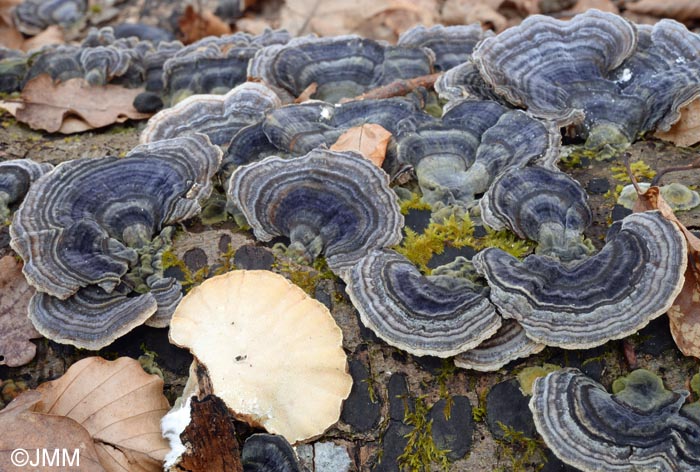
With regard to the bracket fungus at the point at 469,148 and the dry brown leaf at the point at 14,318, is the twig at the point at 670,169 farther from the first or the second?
the dry brown leaf at the point at 14,318

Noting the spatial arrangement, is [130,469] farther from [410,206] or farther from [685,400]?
[685,400]

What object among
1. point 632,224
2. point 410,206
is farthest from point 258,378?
point 632,224

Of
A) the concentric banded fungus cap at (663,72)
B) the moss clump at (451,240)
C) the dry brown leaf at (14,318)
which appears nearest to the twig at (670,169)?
the concentric banded fungus cap at (663,72)

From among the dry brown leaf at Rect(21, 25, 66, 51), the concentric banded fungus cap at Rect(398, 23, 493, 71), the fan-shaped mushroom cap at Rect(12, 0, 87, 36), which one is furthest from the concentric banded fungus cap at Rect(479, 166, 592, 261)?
the fan-shaped mushroom cap at Rect(12, 0, 87, 36)

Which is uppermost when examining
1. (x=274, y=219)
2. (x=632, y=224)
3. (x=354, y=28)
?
(x=632, y=224)

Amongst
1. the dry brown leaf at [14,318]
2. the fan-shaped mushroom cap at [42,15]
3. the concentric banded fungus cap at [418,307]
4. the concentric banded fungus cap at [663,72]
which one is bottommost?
the fan-shaped mushroom cap at [42,15]

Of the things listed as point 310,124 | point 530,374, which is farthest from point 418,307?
point 310,124
